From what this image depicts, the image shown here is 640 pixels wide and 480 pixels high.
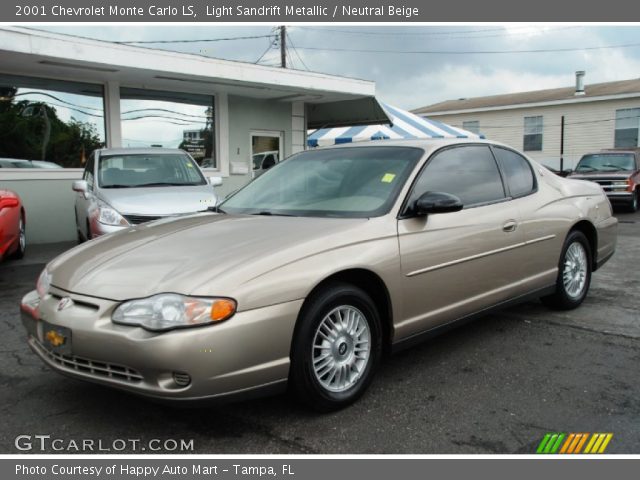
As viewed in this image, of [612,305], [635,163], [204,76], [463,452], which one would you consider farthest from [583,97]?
[463,452]

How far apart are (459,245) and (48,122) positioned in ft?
30.9

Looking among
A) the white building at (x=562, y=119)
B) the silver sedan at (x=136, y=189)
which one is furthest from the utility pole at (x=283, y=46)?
the silver sedan at (x=136, y=189)

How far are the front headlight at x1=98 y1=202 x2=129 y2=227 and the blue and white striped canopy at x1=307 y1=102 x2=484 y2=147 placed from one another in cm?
820

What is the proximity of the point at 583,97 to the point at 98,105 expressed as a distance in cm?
2159

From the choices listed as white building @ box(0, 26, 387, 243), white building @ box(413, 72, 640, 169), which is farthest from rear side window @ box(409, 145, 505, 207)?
white building @ box(413, 72, 640, 169)

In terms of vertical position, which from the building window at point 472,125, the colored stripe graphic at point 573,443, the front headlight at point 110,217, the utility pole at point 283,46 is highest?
the utility pole at point 283,46

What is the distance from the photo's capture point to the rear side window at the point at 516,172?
15.5 ft

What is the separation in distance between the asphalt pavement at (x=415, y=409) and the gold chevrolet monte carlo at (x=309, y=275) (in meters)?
0.27

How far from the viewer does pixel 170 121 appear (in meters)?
12.5

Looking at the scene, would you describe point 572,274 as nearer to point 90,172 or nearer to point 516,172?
point 516,172

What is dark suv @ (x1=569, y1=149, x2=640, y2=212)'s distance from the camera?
1662 cm

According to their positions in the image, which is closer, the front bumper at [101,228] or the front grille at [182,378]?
the front grille at [182,378]
